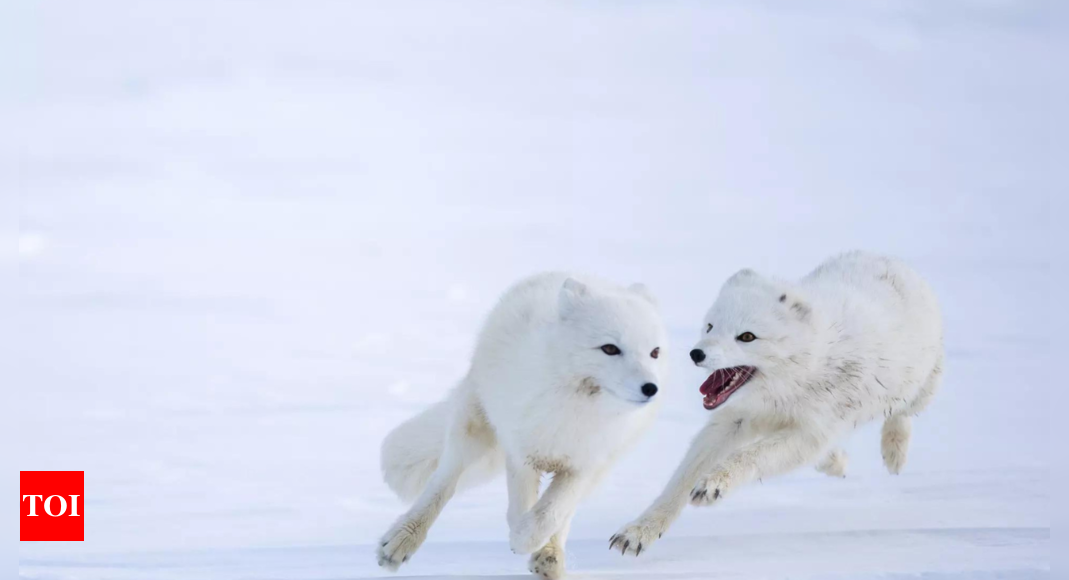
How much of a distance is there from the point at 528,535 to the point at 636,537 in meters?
0.51

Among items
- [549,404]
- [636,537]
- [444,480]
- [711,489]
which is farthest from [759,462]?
[444,480]

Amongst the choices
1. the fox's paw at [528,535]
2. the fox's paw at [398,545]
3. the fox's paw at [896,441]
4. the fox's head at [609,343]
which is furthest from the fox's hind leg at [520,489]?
the fox's paw at [896,441]

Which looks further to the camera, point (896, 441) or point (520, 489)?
point (896, 441)

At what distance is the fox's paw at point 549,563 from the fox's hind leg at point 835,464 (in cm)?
143

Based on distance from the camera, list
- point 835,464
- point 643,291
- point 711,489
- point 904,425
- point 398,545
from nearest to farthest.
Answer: point 711,489 < point 398,545 < point 643,291 < point 835,464 < point 904,425

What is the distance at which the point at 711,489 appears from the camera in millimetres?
5641

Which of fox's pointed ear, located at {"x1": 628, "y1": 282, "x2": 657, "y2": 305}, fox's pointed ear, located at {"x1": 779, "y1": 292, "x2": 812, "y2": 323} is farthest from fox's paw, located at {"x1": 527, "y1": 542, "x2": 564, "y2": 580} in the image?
fox's pointed ear, located at {"x1": 779, "y1": 292, "x2": 812, "y2": 323}

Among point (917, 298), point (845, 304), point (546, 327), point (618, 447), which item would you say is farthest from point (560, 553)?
point (917, 298)

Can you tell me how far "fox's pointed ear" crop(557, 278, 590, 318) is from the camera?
19.7 feet

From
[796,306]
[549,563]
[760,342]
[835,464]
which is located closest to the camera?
[760,342]

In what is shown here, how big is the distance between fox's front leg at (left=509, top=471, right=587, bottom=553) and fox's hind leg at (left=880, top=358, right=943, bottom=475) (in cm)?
183

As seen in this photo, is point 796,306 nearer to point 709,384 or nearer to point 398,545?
point 709,384

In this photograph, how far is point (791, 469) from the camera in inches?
237

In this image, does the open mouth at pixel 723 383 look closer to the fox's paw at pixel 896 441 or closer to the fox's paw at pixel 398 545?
the fox's paw at pixel 896 441
